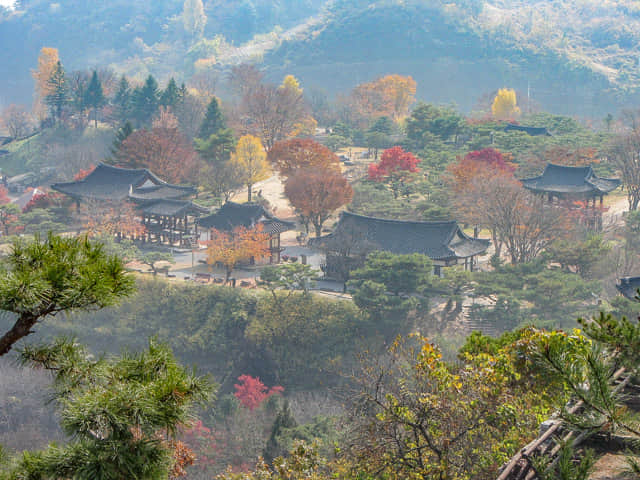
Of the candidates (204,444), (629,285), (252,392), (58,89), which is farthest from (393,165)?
(58,89)

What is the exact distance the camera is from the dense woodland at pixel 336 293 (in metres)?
4.77

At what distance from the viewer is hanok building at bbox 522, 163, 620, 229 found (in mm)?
39719

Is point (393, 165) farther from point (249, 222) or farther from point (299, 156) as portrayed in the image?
point (249, 222)

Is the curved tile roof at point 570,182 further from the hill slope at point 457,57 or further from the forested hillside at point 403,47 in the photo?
the hill slope at point 457,57

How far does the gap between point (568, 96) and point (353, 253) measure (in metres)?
73.4

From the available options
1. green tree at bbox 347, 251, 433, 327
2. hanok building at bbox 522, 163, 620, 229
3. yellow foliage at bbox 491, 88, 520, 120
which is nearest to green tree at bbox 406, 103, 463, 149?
hanok building at bbox 522, 163, 620, 229

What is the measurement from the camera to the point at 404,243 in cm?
3378

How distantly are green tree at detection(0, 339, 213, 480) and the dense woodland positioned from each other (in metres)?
0.02

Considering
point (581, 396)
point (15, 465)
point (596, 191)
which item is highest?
point (581, 396)

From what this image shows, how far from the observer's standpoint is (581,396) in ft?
15.2

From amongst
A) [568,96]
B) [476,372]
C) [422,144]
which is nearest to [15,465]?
[476,372]

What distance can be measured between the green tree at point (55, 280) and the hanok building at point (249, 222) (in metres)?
32.0

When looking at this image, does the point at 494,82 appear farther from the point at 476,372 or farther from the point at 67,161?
the point at 476,372

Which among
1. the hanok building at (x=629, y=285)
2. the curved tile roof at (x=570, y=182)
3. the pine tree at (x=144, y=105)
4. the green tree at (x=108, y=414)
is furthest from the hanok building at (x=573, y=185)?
the green tree at (x=108, y=414)
